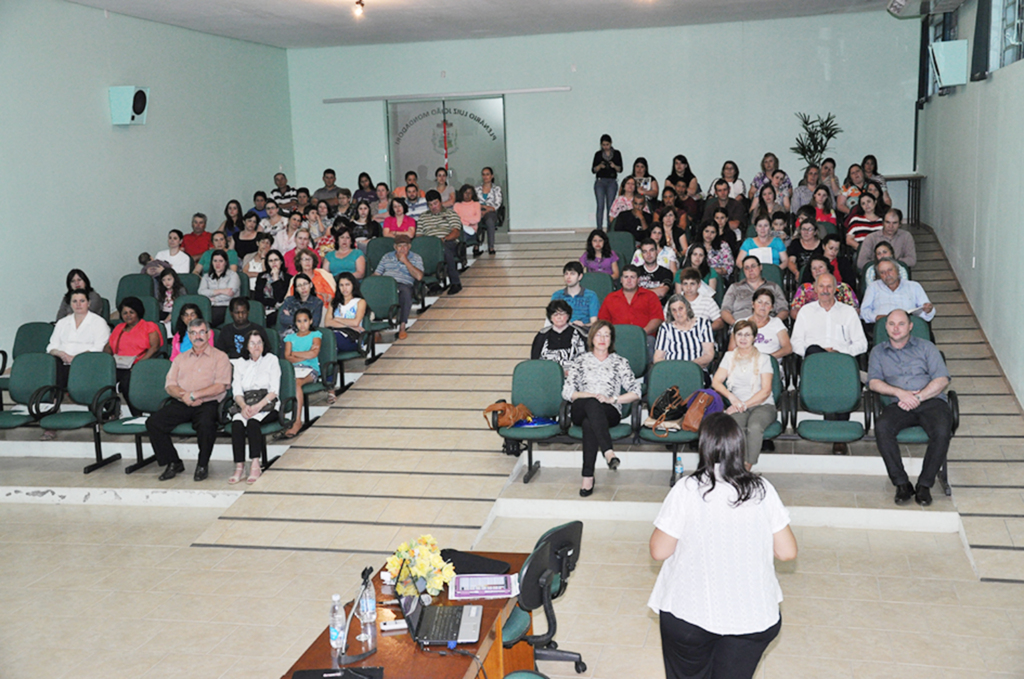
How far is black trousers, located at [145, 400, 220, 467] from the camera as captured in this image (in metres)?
6.90

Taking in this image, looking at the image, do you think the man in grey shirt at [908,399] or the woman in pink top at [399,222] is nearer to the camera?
the man in grey shirt at [908,399]

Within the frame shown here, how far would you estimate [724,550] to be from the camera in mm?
2926

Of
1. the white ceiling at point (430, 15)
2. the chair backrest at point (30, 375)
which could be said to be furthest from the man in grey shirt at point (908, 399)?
the chair backrest at point (30, 375)

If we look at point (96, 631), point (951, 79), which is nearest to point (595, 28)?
point (951, 79)

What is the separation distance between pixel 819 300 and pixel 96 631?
5.28 metres

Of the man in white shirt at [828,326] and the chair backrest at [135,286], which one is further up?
the chair backrest at [135,286]

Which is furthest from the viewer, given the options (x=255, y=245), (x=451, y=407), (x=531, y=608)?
(x=255, y=245)

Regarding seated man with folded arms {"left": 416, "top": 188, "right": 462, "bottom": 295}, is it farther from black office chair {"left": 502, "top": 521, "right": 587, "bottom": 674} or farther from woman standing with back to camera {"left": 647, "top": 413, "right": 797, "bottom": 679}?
woman standing with back to camera {"left": 647, "top": 413, "right": 797, "bottom": 679}

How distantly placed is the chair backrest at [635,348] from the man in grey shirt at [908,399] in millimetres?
1693

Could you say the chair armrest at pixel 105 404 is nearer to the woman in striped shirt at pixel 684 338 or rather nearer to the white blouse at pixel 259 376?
the white blouse at pixel 259 376

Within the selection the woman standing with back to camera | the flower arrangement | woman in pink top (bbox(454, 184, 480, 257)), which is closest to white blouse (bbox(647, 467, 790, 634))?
the woman standing with back to camera

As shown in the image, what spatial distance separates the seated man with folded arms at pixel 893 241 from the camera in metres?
8.41

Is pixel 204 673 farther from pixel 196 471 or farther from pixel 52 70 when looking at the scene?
pixel 52 70

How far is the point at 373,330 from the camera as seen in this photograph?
8.49 metres
